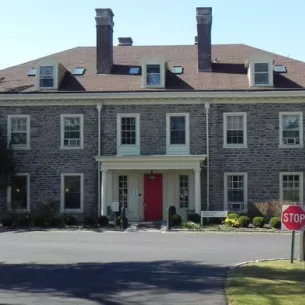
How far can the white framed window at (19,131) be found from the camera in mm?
29755

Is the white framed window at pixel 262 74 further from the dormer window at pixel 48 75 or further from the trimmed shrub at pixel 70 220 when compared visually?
the trimmed shrub at pixel 70 220

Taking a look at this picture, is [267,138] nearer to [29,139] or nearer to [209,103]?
[209,103]

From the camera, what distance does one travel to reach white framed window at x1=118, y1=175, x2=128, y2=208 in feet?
98.1

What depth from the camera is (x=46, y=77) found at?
98.7 feet

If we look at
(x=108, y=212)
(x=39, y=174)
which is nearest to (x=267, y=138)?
(x=108, y=212)

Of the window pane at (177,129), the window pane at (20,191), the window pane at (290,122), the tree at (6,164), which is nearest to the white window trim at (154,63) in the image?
the window pane at (177,129)

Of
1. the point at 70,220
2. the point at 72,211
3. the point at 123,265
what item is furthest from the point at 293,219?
the point at 72,211

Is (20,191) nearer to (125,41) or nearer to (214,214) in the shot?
(214,214)

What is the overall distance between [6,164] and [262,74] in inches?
507

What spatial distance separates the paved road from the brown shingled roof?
9066mm

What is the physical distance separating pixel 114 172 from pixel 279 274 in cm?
1810

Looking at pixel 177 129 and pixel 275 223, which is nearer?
pixel 275 223

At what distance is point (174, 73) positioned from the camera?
31078 mm

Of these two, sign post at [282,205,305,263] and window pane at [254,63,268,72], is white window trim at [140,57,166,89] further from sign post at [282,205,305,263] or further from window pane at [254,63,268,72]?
sign post at [282,205,305,263]
